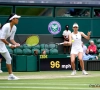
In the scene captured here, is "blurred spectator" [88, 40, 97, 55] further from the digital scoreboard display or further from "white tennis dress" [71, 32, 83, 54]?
"white tennis dress" [71, 32, 83, 54]

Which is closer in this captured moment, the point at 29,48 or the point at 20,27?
the point at 29,48

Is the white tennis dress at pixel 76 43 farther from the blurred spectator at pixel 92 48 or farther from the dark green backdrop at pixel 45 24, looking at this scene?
the dark green backdrop at pixel 45 24

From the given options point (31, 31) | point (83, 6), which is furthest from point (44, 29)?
point (83, 6)

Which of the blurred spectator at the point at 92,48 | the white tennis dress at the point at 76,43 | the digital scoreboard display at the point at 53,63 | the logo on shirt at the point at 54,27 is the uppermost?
the logo on shirt at the point at 54,27

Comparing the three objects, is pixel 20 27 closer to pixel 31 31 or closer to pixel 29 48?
pixel 31 31

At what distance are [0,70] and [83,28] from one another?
301 inches

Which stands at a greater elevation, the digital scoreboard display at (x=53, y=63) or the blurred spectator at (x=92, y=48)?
the blurred spectator at (x=92, y=48)

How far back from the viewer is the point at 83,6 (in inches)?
1067

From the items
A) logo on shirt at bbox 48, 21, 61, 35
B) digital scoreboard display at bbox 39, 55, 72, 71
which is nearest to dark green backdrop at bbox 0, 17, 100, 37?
logo on shirt at bbox 48, 21, 61, 35

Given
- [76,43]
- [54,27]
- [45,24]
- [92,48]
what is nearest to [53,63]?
[92,48]

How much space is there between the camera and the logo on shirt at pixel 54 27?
2681 cm

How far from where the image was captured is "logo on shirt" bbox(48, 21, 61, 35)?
2681cm

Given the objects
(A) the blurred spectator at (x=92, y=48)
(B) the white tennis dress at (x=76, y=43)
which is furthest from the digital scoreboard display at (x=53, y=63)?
(B) the white tennis dress at (x=76, y=43)

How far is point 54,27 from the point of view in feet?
88.0
